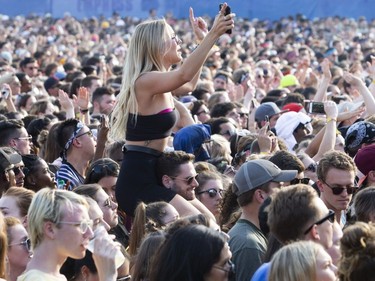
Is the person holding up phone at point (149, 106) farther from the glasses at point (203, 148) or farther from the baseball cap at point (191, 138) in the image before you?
the glasses at point (203, 148)

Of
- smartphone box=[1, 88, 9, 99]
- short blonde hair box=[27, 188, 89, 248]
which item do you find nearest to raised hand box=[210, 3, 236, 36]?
short blonde hair box=[27, 188, 89, 248]

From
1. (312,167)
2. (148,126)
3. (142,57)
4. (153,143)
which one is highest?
(142,57)

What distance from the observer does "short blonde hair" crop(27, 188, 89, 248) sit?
5043mm

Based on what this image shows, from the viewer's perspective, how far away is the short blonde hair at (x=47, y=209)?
5043mm

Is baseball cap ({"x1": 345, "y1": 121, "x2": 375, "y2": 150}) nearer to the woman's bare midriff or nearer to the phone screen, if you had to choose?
the phone screen

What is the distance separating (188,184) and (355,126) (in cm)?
187

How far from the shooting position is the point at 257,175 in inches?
244

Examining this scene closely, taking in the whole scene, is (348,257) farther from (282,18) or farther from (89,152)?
(282,18)

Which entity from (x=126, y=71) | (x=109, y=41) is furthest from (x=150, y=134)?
(x=109, y=41)

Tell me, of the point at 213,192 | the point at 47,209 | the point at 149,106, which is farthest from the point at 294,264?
→ the point at 213,192

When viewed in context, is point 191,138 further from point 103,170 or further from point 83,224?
point 83,224

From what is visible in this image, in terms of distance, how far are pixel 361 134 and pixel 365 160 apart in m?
0.73

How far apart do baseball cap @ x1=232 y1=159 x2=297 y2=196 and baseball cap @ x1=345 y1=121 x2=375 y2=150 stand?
204 centimetres

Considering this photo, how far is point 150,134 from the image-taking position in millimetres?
6707
